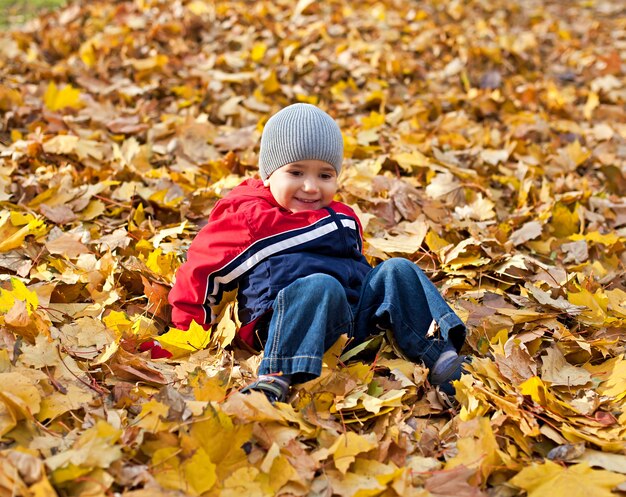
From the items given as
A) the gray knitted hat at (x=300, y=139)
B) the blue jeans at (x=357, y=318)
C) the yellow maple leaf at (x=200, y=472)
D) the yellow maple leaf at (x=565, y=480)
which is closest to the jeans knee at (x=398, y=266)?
the blue jeans at (x=357, y=318)

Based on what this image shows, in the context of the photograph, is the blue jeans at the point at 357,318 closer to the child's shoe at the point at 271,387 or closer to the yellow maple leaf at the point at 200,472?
the child's shoe at the point at 271,387

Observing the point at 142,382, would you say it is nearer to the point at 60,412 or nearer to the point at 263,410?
the point at 60,412

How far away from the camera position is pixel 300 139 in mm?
2230

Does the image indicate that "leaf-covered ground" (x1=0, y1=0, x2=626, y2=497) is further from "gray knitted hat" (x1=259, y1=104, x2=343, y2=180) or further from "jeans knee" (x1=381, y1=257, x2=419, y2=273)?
"gray knitted hat" (x1=259, y1=104, x2=343, y2=180)

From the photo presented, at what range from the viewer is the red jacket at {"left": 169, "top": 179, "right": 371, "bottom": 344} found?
212cm

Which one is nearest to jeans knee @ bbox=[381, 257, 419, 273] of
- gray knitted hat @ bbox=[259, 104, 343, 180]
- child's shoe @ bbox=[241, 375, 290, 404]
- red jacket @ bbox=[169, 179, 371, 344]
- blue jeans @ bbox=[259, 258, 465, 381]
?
blue jeans @ bbox=[259, 258, 465, 381]

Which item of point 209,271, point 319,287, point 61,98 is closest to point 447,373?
point 319,287

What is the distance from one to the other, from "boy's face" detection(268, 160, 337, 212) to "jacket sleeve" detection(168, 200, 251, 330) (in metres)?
0.17

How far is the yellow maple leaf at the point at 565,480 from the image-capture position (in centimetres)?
158

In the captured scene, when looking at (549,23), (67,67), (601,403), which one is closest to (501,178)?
(601,403)

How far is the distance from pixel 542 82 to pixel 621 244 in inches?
102

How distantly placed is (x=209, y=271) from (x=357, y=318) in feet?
1.61

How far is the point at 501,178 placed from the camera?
351cm

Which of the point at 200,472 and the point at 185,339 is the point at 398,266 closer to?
the point at 185,339
